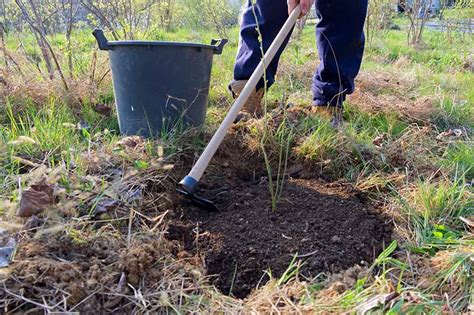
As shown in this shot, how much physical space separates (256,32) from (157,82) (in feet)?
2.38

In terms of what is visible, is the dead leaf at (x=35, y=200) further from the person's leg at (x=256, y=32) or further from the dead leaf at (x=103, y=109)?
the person's leg at (x=256, y=32)

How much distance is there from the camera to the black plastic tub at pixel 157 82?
1917 millimetres

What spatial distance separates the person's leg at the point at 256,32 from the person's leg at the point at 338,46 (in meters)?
0.21

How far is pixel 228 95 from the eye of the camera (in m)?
2.81

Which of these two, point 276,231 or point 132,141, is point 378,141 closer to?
point 276,231

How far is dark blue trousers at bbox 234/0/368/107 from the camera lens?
2246 mm

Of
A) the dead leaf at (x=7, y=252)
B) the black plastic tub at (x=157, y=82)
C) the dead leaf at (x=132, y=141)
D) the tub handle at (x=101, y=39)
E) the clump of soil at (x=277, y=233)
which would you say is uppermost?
the tub handle at (x=101, y=39)

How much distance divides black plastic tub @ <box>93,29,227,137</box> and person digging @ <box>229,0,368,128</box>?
1.11 feet

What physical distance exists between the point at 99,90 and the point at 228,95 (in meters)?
0.78

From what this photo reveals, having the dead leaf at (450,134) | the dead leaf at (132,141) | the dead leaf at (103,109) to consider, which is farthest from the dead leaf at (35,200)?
the dead leaf at (450,134)

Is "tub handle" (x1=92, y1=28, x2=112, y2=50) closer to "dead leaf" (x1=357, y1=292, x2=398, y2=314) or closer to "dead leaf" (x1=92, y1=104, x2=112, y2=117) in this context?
"dead leaf" (x1=92, y1=104, x2=112, y2=117)

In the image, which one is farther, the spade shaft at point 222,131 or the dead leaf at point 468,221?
the spade shaft at point 222,131

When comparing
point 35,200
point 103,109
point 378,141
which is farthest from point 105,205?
point 378,141

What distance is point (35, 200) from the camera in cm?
130
